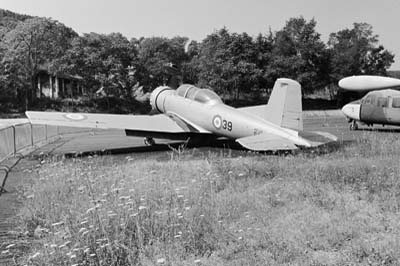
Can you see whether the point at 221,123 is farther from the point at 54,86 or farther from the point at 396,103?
the point at 54,86

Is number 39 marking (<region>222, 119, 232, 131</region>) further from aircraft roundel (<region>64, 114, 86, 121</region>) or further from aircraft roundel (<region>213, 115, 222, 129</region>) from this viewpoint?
aircraft roundel (<region>64, 114, 86, 121</region>)

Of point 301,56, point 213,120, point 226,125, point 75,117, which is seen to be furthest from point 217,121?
point 301,56

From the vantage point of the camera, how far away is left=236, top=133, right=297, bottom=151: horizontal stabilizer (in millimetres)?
11453

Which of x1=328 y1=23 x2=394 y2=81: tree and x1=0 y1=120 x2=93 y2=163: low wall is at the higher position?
x1=328 y1=23 x2=394 y2=81: tree

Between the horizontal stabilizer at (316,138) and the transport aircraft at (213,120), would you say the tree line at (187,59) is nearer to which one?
the transport aircraft at (213,120)

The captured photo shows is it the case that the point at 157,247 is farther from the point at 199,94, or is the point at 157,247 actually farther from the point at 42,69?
the point at 42,69

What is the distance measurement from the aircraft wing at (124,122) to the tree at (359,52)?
45592mm

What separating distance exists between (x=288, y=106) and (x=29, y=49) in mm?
39742

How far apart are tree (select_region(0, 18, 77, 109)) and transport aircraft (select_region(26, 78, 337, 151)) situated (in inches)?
1216

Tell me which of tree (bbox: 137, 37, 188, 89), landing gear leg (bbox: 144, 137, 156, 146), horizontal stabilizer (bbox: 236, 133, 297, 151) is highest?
tree (bbox: 137, 37, 188, 89)

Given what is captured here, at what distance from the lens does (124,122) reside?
15562 millimetres

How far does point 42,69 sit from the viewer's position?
167 ft

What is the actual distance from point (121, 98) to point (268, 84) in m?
18.5

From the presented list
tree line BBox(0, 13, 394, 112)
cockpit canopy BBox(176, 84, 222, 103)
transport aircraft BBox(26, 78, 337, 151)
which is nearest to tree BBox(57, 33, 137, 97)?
tree line BBox(0, 13, 394, 112)
